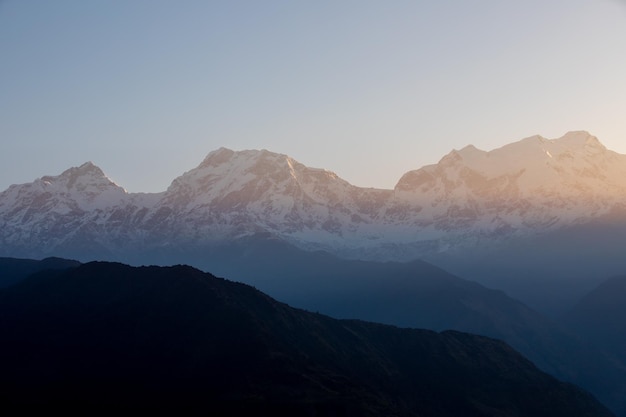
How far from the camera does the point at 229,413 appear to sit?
197375mm

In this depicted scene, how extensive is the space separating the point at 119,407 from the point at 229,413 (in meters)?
19.8

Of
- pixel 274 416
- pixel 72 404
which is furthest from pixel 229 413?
pixel 72 404

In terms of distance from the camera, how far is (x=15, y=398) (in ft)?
648

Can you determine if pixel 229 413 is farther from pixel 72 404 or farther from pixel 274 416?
pixel 72 404

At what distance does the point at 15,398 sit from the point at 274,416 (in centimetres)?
4739

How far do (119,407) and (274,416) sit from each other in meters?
28.2

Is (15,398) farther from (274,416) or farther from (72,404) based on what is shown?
(274,416)

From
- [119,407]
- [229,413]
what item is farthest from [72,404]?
[229,413]

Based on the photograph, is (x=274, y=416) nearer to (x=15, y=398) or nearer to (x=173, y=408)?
(x=173, y=408)

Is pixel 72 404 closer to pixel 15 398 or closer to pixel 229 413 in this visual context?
pixel 15 398

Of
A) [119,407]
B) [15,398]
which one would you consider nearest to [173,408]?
[119,407]

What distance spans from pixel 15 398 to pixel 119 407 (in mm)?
19864

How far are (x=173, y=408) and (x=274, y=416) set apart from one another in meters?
18.5

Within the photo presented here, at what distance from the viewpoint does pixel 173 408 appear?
196375 millimetres
